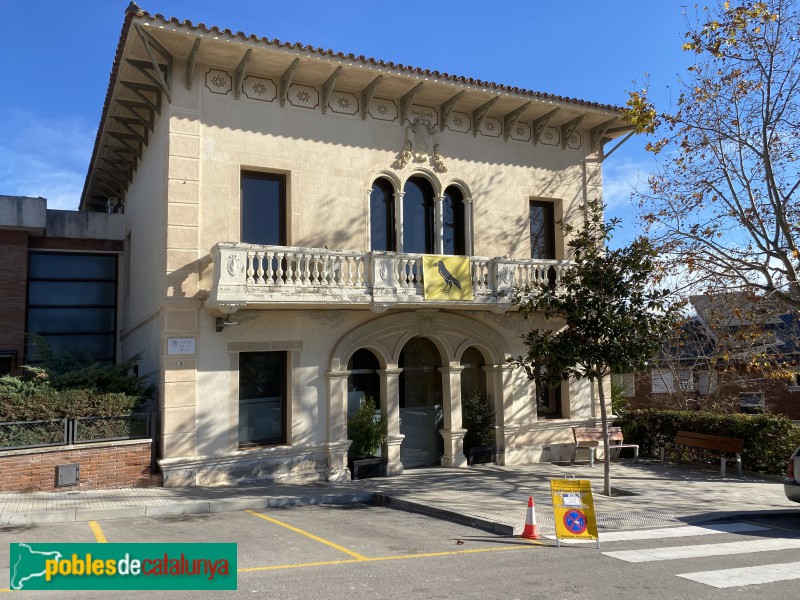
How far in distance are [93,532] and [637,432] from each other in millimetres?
13771

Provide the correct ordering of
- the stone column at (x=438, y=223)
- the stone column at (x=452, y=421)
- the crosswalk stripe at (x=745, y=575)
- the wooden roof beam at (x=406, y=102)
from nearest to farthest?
the crosswalk stripe at (x=745, y=575) < the wooden roof beam at (x=406, y=102) < the stone column at (x=452, y=421) < the stone column at (x=438, y=223)

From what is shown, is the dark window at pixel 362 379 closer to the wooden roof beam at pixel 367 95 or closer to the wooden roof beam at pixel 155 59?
the wooden roof beam at pixel 367 95

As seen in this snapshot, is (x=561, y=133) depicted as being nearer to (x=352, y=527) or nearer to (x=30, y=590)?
(x=352, y=527)

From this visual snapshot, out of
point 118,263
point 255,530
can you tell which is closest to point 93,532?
point 255,530

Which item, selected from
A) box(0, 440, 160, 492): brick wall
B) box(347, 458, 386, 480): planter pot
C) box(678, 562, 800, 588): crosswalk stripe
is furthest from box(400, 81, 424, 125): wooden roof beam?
box(678, 562, 800, 588): crosswalk stripe

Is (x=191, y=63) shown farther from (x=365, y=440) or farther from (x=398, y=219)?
(x=365, y=440)

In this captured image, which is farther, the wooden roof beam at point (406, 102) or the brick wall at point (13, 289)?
the brick wall at point (13, 289)

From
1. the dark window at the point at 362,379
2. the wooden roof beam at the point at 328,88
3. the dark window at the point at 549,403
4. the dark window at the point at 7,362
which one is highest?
the wooden roof beam at the point at 328,88

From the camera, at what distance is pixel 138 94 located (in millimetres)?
14719

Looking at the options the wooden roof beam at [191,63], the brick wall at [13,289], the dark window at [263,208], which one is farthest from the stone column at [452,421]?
the brick wall at [13,289]

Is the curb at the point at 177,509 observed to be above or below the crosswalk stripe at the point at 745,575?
above

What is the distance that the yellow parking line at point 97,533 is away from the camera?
8.78 meters

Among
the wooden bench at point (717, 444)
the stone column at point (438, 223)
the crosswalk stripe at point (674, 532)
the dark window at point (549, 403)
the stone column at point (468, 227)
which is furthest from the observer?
the dark window at point (549, 403)

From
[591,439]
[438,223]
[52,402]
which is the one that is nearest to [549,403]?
[591,439]
